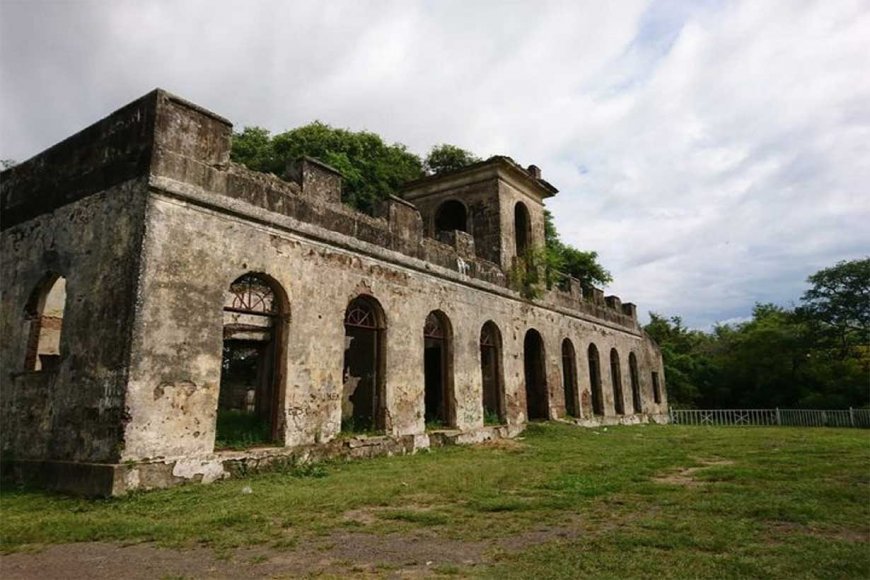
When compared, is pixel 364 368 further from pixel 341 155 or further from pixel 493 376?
pixel 341 155

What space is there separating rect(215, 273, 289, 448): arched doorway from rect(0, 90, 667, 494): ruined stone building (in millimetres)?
71

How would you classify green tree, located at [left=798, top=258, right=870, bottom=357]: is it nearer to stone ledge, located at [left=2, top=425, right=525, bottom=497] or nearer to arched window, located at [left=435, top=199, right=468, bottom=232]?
arched window, located at [left=435, top=199, right=468, bottom=232]

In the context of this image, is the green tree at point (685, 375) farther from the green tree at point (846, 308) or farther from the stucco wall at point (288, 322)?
the stucco wall at point (288, 322)

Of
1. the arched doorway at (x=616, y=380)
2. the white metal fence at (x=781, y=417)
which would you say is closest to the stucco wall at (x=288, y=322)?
the arched doorway at (x=616, y=380)

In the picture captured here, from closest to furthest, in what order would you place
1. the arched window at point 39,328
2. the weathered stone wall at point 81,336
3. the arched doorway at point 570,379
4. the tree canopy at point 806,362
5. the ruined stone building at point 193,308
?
the weathered stone wall at point 81,336
the ruined stone building at point 193,308
the arched window at point 39,328
the arched doorway at point 570,379
the tree canopy at point 806,362

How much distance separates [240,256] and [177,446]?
274 cm

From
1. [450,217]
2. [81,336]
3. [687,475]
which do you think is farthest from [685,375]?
[81,336]

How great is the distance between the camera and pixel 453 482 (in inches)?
279

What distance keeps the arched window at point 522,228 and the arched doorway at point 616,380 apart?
6.94 meters

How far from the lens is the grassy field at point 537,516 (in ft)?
12.4

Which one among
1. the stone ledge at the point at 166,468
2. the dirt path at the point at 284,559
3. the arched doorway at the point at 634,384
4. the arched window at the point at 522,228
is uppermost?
the arched window at the point at 522,228

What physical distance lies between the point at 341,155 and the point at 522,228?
991cm

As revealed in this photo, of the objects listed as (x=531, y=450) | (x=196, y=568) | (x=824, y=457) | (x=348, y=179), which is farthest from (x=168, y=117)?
(x=348, y=179)

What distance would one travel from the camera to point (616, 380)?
71.1 ft
